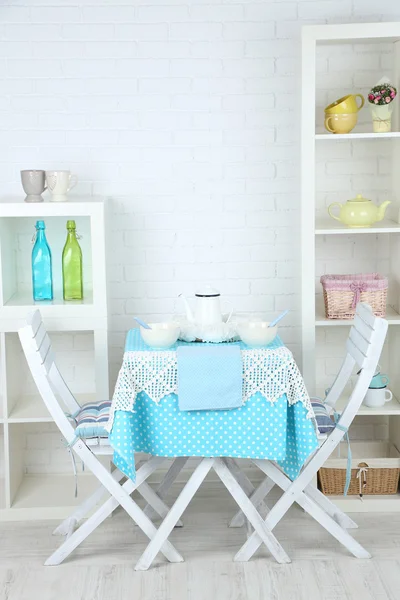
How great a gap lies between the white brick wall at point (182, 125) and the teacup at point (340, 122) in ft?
0.73

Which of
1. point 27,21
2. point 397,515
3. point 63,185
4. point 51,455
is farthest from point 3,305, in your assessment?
point 397,515

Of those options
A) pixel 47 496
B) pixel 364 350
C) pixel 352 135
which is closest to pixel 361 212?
pixel 352 135

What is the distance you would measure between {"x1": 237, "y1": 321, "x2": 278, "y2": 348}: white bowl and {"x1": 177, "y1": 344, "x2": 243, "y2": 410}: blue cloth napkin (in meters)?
0.15

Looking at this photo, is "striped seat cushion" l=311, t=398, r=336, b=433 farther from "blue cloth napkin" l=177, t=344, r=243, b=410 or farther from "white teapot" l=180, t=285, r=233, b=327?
"white teapot" l=180, t=285, r=233, b=327

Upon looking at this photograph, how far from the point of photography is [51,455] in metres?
4.32

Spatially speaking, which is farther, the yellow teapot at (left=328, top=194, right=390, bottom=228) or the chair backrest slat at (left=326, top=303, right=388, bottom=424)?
the yellow teapot at (left=328, top=194, right=390, bottom=228)

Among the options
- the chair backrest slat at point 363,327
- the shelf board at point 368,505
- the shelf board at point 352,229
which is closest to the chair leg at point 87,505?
the shelf board at point 368,505

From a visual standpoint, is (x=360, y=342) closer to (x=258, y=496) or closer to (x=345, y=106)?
(x=258, y=496)

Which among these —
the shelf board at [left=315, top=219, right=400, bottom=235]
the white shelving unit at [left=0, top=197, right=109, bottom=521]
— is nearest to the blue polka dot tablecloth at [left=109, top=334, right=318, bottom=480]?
the white shelving unit at [left=0, top=197, right=109, bottom=521]

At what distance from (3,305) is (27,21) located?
50.2 inches

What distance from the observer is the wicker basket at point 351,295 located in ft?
12.7

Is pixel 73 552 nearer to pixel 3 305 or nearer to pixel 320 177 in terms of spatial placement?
pixel 3 305

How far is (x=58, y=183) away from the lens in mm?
3764

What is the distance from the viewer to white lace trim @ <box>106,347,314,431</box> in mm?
3266
